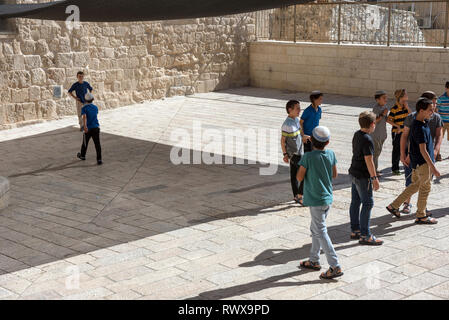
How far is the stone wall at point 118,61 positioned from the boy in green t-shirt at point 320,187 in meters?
9.89

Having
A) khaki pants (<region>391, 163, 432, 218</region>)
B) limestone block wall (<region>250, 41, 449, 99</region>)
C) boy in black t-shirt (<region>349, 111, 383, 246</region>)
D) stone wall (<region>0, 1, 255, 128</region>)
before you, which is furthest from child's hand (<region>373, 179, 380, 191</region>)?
limestone block wall (<region>250, 41, 449, 99</region>)

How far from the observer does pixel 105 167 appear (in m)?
10.2

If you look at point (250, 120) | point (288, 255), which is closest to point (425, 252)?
point (288, 255)

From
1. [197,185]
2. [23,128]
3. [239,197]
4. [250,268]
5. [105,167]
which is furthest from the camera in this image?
[23,128]

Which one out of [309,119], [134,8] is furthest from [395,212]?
[134,8]

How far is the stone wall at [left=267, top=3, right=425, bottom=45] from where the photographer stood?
1777 centimetres

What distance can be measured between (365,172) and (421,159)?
960 millimetres

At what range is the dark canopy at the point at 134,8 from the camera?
873 centimetres

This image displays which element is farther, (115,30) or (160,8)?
(115,30)

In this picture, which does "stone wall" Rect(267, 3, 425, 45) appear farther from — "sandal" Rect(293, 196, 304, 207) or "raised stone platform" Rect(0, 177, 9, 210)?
"raised stone platform" Rect(0, 177, 9, 210)

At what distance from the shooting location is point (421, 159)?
21.9 feet

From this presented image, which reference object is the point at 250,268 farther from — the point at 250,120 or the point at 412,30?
the point at 412,30

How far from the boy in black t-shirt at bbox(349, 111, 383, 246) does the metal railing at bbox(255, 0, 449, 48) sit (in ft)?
38.2
